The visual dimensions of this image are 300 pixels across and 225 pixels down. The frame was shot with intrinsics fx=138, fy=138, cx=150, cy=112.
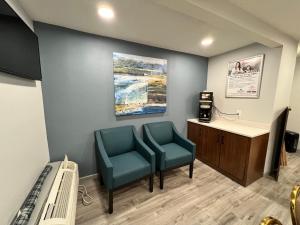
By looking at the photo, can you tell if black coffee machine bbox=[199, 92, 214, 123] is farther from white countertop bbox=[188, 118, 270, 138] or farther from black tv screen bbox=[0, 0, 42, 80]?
black tv screen bbox=[0, 0, 42, 80]

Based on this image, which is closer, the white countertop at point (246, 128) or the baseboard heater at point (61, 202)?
the baseboard heater at point (61, 202)

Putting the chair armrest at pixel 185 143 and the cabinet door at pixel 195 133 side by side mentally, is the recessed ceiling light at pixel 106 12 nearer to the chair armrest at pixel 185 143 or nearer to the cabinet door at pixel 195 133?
the chair armrest at pixel 185 143

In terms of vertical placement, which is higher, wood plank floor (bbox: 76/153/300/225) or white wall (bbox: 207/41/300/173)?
white wall (bbox: 207/41/300/173)

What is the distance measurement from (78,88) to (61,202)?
140 centimetres

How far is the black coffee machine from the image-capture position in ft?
9.20

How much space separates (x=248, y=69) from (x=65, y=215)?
311cm

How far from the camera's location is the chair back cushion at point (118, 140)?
83.4 inches

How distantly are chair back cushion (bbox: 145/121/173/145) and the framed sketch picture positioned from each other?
136cm

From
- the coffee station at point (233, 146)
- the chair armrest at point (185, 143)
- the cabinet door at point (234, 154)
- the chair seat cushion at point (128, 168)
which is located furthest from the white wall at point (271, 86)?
the chair seat cushion at point (128, 168)

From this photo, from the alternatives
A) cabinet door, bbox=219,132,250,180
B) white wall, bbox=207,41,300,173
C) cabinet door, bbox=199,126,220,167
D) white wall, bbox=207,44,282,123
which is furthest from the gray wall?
white wall, bbox=207,41,300,173

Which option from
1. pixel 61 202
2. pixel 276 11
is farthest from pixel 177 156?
pixel 276 11

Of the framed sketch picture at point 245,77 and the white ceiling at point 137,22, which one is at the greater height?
the white ceiling at point 137,22

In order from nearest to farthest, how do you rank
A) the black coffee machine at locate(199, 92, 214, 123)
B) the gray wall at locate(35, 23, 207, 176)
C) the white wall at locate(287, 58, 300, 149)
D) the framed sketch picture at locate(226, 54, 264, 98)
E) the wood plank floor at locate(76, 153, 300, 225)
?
the wood plank floor at locate(76, 153, 300, 225) < the gray wall at locate(35, 23, 207, 176) < the framed sketch picture at locate(226, 54, 264, 98) < the black coffee machine at locate(199, 92, 214, 123) < the white wall at locate(287, 58, 300, 149)

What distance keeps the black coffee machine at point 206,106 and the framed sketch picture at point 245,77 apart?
35 centimetres
